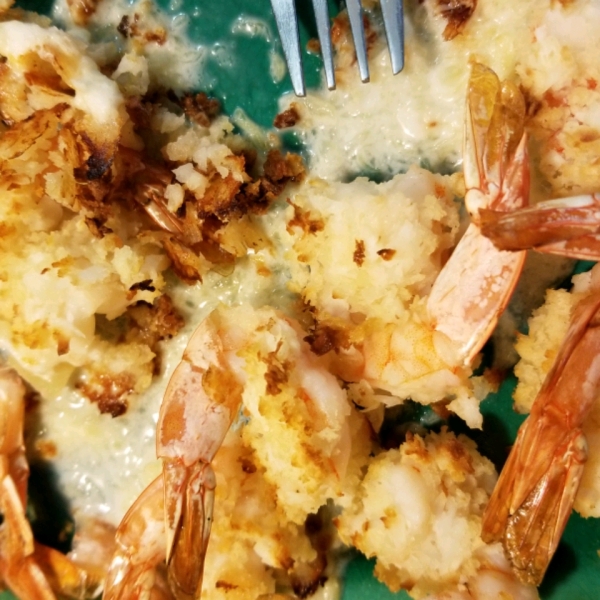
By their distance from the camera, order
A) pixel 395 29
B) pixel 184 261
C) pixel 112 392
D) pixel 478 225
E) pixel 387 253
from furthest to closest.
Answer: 1. pixel 112 392
2. pixel 184 261
3. pixel 395 29
4. pixel 387 253
5. pixel 478 225

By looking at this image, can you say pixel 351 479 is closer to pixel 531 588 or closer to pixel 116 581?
pixel 531 588

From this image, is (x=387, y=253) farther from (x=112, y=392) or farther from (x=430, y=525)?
(x=112, y=392)

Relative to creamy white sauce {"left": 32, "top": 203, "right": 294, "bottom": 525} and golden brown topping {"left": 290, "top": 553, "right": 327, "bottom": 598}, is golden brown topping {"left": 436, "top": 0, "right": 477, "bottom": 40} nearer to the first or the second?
creamy white sauce {"left": 32, "top": 203, "right": 294, "bottom": 525}

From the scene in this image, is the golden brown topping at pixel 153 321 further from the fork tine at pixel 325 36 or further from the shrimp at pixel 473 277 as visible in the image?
the fork tine at pixel 325 36

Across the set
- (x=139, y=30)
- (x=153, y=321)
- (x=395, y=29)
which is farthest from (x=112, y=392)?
(x=395, y=29)

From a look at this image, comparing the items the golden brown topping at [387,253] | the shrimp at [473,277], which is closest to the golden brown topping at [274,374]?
the shrimp at [473,277]

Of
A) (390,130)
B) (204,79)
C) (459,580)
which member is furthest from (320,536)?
(204,79)

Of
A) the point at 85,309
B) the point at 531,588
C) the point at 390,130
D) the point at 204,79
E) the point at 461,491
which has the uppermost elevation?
the point at 204,79
